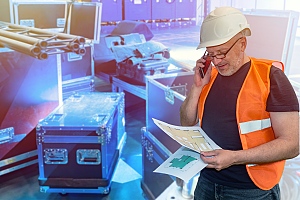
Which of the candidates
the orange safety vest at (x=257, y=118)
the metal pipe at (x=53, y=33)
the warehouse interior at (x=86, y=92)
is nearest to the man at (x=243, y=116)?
the orange safety vest at (x=257, y=118)

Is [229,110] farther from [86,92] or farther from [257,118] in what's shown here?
[86,92]

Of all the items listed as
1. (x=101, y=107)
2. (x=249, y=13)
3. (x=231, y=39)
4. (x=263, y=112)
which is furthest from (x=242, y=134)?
(x=101, y=107)

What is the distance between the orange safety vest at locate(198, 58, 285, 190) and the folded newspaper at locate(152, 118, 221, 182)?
112mm

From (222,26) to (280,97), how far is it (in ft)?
0.86

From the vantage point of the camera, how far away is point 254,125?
1.12 metres

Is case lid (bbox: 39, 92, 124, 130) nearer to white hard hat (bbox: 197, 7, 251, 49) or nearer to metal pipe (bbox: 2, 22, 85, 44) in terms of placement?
metal pipe (bbox: 2, 22, 85, 44)

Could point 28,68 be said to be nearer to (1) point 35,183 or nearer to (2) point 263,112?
(1) point 35,183

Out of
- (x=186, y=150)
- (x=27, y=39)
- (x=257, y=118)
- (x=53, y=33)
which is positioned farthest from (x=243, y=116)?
(x=53, y=33)

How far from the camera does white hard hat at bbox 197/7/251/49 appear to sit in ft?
3.56

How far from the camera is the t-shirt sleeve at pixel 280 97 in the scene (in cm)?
106

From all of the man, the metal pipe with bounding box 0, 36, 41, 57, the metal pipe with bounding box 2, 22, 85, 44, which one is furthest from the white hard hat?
the metal pipe with bounding box 2, 22, 85, 44

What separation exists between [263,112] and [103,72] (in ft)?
13.3

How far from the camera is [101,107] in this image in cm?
304

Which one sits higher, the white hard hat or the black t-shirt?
the white hard hat
